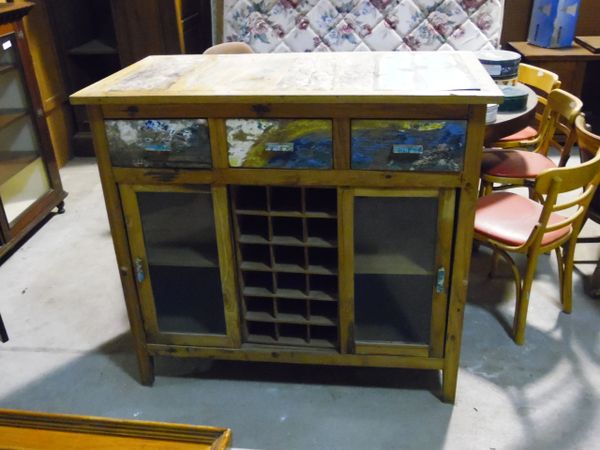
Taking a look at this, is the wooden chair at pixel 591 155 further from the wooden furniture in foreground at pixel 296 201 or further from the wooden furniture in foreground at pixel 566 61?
the wooden furniture in foreground at pixel 566 61

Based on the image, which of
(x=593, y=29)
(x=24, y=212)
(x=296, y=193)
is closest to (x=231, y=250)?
(x=296, y=193)

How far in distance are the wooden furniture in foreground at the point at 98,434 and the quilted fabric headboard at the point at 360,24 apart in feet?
9.05

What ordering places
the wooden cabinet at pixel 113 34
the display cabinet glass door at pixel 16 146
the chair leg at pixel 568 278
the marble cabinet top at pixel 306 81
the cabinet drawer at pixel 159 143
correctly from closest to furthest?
the marble cabinet top at pixel 306 81 < the cabinet drawer at pixel 159 143 < the chair leg at pixel 568 278 < the display cabinet glass door at pixel 16 146 < the wooden cabinet at pixel 113 34

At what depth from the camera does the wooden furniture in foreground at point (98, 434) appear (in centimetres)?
106

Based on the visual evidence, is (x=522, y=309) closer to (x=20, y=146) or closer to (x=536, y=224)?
(x=536, y=224)

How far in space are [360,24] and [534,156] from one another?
1.39 metres

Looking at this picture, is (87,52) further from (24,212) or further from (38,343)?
(38,343)

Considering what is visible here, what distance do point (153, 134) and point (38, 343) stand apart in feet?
3.60

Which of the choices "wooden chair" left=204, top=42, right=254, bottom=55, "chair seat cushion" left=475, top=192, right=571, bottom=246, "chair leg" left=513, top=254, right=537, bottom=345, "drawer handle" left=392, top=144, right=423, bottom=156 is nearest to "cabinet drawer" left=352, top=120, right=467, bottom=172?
"drawer handle" left=392, top=144, right=423, bottom=156


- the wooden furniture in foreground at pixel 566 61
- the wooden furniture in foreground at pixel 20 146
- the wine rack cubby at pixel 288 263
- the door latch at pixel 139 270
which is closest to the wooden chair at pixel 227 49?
the wooden furniture in foreground at pixel 20 146

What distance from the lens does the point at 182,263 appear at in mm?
1738

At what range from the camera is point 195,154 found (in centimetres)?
156

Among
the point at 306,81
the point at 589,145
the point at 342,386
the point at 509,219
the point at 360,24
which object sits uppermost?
the point at 306,81

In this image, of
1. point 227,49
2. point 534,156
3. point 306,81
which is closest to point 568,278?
point 534,156
